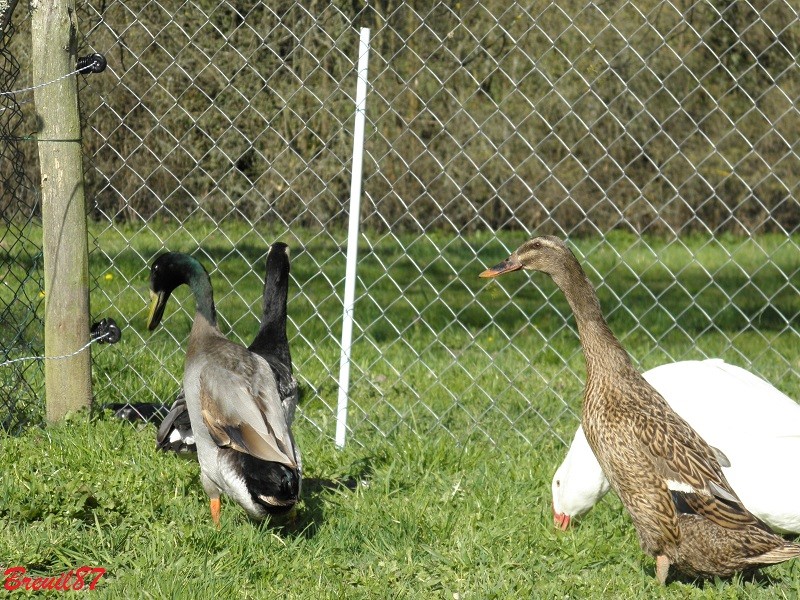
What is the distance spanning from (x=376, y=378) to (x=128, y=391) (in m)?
1.42

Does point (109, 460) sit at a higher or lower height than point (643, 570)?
lower

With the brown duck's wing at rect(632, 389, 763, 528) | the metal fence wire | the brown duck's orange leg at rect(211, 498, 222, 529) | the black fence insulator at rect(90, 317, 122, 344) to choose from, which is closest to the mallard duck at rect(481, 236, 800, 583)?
the brown duck's wing at rect(632, 389, 763, 528)

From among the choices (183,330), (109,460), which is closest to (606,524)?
(109,460)

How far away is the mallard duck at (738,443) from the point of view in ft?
12.2

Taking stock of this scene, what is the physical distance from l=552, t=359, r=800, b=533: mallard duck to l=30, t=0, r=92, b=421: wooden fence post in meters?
2.13

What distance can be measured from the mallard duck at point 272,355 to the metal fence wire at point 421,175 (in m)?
0.61

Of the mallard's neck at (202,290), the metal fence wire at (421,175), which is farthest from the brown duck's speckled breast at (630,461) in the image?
the mallard's neck at (202,290)

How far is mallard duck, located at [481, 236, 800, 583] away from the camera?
10.8 ft

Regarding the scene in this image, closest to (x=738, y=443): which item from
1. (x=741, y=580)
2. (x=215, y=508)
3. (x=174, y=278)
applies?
(x=741, y=580)

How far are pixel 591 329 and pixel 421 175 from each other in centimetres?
694

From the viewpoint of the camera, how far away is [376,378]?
19.3 feet

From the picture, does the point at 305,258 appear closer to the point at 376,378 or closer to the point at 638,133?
the point at 376,378

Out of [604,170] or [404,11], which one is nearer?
[404,11]

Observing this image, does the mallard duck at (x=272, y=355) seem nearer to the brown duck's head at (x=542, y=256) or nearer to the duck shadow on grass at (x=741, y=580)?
the brown duck's head at (x=542, y=256)
